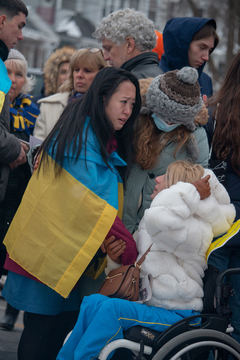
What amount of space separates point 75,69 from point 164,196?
2.04m

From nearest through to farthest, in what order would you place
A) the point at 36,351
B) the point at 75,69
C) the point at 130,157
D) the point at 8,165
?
1. the point at 36,351
2. the point at 130,157
3. the point at 8,165
4. the point at 75,69

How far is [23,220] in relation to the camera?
2.60 metres

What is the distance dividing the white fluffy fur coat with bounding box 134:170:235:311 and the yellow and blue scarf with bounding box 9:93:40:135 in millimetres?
1752

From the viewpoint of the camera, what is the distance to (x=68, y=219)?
8.06ft

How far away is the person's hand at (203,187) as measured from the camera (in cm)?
245

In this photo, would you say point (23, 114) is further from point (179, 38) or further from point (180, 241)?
point (180, 241)

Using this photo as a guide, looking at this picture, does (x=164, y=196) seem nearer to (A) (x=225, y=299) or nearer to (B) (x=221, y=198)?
(B) (x=221, y=198)

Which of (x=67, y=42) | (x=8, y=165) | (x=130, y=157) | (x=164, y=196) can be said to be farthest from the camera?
(x=67, y=42)

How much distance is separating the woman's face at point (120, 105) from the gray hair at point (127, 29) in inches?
32.6

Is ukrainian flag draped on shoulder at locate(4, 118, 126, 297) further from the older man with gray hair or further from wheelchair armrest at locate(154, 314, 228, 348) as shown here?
the older man with gray hair

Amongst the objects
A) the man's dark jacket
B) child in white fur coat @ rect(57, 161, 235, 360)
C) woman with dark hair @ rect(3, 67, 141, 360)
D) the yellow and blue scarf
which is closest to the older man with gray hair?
woman with dark hair @ rect(3, 67, 141, 360)

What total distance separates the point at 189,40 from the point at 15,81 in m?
1.62

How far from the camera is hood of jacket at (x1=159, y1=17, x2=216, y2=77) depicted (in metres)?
3.44

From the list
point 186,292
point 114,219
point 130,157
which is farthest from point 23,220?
point 186,292
